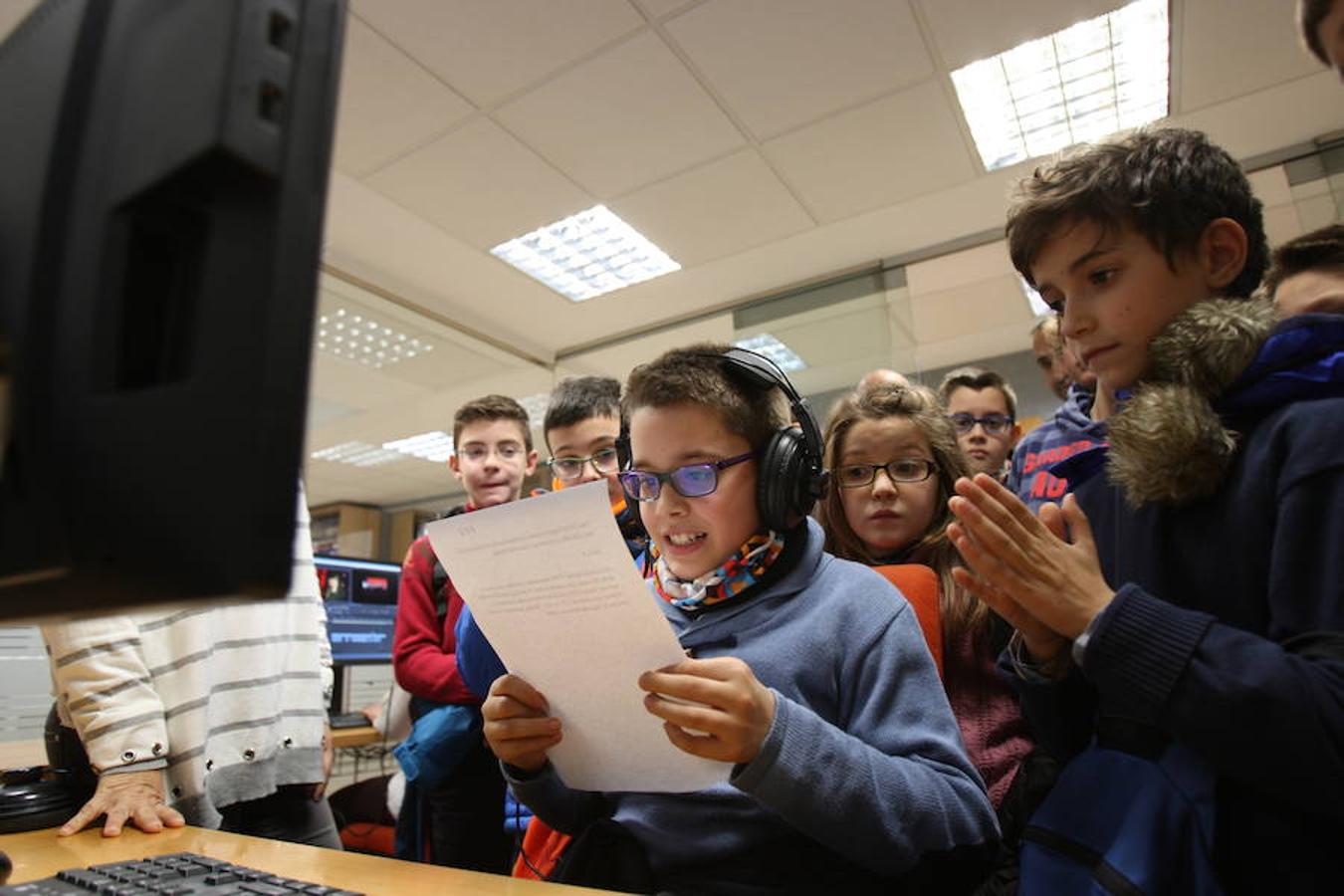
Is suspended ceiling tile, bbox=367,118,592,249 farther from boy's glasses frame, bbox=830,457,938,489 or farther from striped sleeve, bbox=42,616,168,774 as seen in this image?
striped sleeve, bbox=42,616,168,774

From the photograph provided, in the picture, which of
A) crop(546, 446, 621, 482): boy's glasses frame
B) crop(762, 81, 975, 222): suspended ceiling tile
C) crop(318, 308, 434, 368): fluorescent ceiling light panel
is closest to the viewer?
crop(546, 446, 621, 482): boy's glasses frame

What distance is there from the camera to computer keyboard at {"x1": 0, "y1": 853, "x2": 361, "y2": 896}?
545mm

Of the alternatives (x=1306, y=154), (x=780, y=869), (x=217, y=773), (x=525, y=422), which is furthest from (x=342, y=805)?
(x=1306, y=154)

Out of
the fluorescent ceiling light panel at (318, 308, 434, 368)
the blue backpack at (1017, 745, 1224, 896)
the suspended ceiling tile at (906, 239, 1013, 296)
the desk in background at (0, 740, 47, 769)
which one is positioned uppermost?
the suspended ceiling tile at (906, 239, 1013, 296)

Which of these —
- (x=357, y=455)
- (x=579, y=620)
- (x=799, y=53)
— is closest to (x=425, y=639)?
(x=579, y=620)

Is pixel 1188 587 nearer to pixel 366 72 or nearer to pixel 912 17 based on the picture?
pixel 912 17

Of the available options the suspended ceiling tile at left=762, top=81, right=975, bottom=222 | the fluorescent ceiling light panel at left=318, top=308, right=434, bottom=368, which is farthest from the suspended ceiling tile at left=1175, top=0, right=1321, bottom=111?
the fluorescent ceiling light panel at left=318, top=308, right=434, bottom=368

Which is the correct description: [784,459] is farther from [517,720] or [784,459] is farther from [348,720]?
[348,720]

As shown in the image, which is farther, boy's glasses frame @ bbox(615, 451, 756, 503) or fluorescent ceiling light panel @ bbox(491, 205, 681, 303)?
fluorescent ceiling light panel @ bbox(491, 205, 681, 303)

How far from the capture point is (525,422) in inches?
89.8

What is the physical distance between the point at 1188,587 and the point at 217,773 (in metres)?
1.29

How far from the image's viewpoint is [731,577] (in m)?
0.95

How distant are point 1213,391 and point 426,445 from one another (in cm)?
673

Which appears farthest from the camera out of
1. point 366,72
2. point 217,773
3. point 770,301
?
point 770,301
